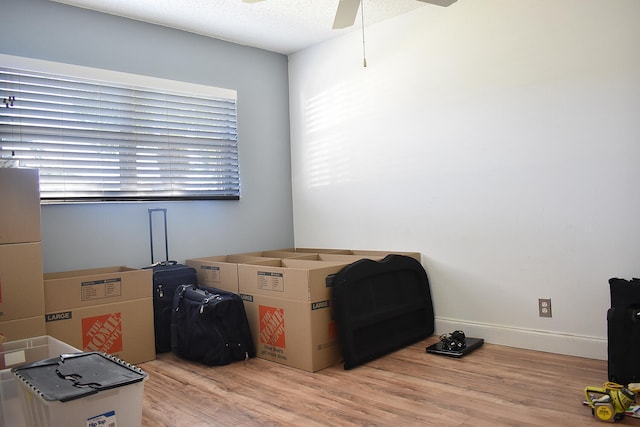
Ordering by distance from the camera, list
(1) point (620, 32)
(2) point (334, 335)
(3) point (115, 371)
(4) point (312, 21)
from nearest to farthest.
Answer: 1. (3) point (115, 371)
2. (1) point (620, 32)
3. (2) point (334, 335)
4. (4) point (312, 21)

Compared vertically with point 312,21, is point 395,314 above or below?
below

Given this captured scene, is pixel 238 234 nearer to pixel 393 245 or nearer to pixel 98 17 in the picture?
pixel 393 245

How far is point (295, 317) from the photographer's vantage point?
3.00m

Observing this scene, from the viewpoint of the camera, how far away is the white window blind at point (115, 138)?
312 centimetres

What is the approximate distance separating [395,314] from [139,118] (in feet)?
7.68

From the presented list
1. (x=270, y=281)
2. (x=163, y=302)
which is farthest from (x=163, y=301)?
(x=270, y=281)

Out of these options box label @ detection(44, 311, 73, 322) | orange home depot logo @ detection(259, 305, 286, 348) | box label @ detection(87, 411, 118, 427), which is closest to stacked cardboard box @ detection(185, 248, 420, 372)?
orange home depot logo @ detection(259, 305, 286, 348)

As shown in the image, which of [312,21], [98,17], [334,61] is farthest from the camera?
[334,61]

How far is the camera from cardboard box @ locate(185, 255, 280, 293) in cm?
349

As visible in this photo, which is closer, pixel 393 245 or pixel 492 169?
pixel 492 169

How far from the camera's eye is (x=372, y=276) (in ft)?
10.4

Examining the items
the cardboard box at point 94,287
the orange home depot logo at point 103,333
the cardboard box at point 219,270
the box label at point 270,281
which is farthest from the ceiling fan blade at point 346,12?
the orange home depot logo at point 103,333

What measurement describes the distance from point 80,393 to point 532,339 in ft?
8.50

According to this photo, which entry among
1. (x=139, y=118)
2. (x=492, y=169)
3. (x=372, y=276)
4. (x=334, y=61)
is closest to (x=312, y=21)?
(x=334, y=61)
